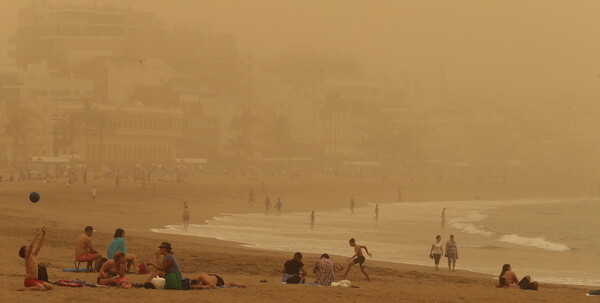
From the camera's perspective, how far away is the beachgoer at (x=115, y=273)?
19.8m

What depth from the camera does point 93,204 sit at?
61250mm

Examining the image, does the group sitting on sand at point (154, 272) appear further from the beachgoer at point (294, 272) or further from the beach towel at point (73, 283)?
the beach towel at point (73, 283)

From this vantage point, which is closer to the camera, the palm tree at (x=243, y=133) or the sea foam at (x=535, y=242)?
the sea foam at (x=535, y=242)

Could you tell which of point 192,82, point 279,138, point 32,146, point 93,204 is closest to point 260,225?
point 93,204

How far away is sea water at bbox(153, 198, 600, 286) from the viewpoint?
38094 millimetres

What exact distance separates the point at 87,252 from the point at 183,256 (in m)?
7.32

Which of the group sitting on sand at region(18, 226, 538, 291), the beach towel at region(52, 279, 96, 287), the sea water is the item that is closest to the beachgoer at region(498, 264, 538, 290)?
the group sitting on sand at region(18, 226, 538, 291)

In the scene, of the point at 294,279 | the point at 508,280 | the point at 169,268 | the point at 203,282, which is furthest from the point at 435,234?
the point at 169,268

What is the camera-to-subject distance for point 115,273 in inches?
797

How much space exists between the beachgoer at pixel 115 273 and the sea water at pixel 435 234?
49.9ft

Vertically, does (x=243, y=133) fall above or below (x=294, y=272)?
above

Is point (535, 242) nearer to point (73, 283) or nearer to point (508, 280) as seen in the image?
point (508, 280)

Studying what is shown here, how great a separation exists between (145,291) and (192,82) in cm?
15056

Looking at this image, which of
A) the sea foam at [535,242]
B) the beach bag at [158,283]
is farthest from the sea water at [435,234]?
the beach bag at [158,283]
